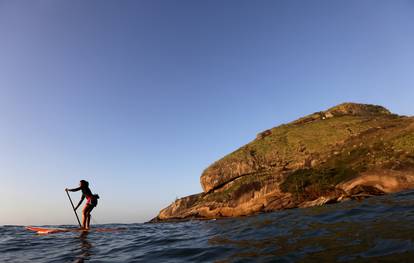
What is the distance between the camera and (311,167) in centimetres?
3875

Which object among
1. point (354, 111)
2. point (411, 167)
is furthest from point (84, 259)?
point (354, 111)

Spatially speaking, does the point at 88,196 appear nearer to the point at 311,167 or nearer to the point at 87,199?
the point at 87,199

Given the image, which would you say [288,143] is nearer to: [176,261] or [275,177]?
[275,177]

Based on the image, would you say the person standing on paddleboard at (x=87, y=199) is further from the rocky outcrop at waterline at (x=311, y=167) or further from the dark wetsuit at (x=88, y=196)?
the rocky outcrop at waterline at (x=311, y=167)

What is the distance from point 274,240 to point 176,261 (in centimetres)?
349

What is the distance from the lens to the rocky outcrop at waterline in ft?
95.8

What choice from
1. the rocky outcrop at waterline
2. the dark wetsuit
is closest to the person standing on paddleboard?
the dark wetsuit

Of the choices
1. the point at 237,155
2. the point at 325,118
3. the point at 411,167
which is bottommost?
the point at 411,167

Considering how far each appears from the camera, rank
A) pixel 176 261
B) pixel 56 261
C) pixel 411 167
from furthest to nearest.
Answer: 1. pixel 411 167
2. pixel 56 261
3. pixel 176 261

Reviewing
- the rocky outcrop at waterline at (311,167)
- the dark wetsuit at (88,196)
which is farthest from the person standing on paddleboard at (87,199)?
the rocky outcrop at waterline at (311,167)

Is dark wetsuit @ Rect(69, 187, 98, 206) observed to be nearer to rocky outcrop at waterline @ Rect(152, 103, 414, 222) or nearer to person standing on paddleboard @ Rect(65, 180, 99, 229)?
person standing on paddleboard @ Rect(65, 180, 99, 229)

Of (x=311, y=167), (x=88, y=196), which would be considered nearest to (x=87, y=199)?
(x=88, y=196)

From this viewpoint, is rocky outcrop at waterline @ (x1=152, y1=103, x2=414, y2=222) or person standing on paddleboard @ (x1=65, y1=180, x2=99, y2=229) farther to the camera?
rocky outcrop at waterline @ (x1=152, y1=103, x2=414, y2=222)

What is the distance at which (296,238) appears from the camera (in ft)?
32.6
